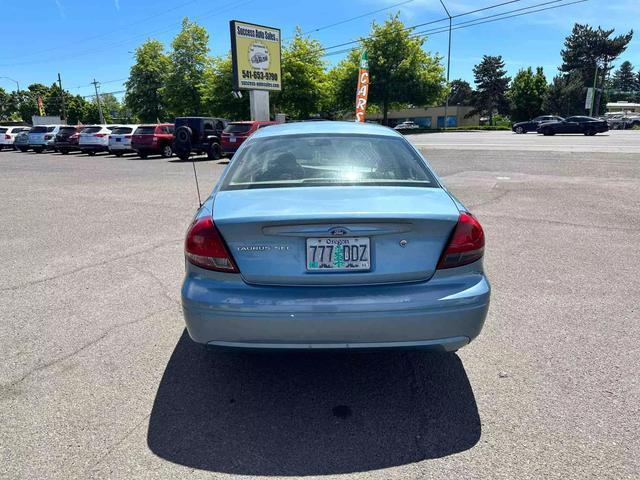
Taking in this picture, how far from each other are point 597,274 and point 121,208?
822 centimetres

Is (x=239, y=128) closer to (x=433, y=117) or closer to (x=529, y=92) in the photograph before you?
(x=529, y=92)

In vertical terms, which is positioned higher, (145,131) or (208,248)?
(145,131)

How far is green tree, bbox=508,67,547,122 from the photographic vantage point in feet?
228

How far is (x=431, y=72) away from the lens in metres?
52.2

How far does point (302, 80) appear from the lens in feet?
144

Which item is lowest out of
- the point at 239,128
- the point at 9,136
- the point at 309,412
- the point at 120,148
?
the point at 309,412

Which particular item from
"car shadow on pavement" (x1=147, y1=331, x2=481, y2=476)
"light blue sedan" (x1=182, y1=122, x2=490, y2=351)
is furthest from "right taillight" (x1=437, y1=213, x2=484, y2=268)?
"car shadow on pavement" (x1=147, y1=331, x2=481, y2=476)

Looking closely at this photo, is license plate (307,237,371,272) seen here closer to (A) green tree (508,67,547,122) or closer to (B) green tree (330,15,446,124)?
(B) green tree (330,15,446,124)

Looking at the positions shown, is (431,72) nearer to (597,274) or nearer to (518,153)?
(518,153)

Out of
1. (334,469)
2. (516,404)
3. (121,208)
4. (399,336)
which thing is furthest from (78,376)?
(121,208)

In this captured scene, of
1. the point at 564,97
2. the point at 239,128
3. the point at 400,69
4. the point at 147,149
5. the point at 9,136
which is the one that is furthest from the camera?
the point at 564,97

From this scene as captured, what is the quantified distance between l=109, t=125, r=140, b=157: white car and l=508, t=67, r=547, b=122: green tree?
6441 centimetres

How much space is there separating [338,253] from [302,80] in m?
44.3

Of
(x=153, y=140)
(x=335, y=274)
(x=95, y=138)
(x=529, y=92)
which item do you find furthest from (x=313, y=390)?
(x=529, y=92)
